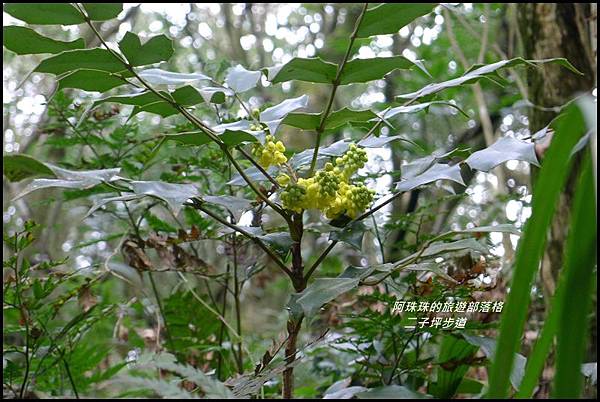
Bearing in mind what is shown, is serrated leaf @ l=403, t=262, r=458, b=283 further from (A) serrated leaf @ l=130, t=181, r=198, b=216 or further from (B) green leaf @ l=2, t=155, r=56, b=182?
(B) green leaf @ l=2, t=155, r=56, b=182

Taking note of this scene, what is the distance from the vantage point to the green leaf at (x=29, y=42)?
61cm

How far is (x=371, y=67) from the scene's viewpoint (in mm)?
627

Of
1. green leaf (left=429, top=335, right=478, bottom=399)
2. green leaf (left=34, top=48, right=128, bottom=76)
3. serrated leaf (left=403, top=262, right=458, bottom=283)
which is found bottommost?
green leaf (left=429, top=335, right=478, bottom=399)

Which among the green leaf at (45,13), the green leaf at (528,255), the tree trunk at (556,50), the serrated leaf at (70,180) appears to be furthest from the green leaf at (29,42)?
the tree trunk at (556,50)

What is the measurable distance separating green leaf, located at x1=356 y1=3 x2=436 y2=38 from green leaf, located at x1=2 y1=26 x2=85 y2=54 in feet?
0.90

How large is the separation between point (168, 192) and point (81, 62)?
0.50 ft

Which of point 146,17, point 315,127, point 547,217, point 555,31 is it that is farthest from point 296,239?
point 146,17

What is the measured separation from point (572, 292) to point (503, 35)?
254 centimetres

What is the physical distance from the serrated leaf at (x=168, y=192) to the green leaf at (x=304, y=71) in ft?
0.43

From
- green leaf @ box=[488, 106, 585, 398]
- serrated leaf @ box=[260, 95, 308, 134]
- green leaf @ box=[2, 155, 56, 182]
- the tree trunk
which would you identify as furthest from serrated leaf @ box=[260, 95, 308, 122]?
the tree trunk

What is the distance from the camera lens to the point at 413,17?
0.60 m

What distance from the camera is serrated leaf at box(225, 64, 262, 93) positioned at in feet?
2.31

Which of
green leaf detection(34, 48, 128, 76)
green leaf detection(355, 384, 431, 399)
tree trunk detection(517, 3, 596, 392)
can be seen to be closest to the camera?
green leaf detection(355, 384, 431, 399)

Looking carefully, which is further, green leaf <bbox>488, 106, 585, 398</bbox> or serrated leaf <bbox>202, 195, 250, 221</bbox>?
serrated leaf <bbox>202, 195, 250, 221</bbox>
